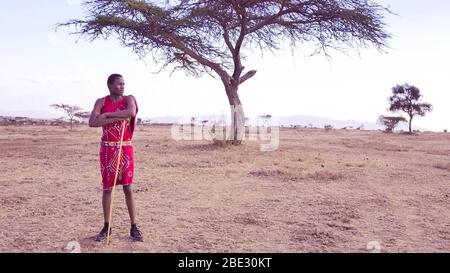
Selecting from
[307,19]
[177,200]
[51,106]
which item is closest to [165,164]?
[177,200]

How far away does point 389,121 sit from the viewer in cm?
4069

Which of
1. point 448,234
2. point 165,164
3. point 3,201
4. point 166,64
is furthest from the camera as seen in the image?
point 166,64

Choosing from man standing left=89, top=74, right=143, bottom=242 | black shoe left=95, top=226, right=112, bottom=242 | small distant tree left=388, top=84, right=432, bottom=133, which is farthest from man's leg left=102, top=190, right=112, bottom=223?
small distant tree left=388, top=84, right=432, bottom=133

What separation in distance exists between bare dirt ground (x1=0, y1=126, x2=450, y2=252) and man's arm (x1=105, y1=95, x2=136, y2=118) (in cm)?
123

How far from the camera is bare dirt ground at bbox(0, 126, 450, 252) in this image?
13.8 feet

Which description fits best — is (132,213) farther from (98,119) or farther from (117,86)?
(117,86)

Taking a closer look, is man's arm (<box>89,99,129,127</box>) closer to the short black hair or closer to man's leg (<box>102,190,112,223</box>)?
the short black hair

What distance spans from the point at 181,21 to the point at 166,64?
334 cm

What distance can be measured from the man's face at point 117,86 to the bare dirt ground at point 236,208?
147 cm

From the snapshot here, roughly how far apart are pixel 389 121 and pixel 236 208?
38.5 metres

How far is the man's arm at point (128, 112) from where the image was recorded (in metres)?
4.04

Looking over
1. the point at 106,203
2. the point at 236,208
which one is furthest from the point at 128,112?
the point at 236,208
